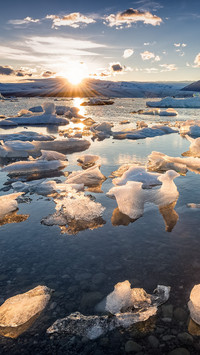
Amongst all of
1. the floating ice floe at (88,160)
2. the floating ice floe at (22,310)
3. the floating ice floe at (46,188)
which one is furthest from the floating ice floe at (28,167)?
the floating ice floe at (22,310)

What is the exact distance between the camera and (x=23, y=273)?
2.42 metres

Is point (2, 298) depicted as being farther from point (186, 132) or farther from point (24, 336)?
point (186, 132)

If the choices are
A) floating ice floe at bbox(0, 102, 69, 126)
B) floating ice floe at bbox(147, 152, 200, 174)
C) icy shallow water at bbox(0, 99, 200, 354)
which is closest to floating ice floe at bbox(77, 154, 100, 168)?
floating ice floe at bbox(147, 152, 200, 174)

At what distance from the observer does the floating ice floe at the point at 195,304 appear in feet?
6.25

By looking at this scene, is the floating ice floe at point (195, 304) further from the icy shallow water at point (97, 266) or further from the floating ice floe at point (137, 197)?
the floating ice floe at point (137, 197)

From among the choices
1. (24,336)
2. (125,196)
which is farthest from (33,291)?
(125,196)

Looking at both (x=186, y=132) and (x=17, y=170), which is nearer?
(x=17, y=170)

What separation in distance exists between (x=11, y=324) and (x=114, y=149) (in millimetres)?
6542

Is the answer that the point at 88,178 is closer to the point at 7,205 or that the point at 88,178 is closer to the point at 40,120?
the point at 7,205

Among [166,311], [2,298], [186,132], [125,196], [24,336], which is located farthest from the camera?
[186,132]

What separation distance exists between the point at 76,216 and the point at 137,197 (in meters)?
0.88

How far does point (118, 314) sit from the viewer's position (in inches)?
77.9

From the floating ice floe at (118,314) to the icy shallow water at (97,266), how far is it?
57 mm

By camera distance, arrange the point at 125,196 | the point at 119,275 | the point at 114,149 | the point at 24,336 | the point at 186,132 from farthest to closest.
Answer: the point at 186,132 < the point at 114,149 < the point at 125,196 < the point at 119,275 < the point at 24,336
